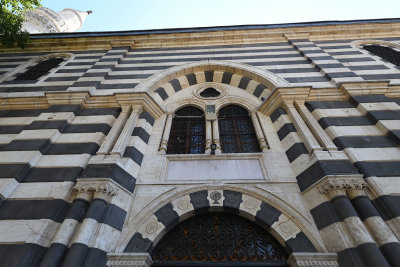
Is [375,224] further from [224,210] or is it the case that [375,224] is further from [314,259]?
[224,210]

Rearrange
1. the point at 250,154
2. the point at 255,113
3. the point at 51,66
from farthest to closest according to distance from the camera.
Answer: the point at 51,66, the point at 255,113, the point at 250,154

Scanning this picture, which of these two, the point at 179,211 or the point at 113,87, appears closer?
the point at 179,211

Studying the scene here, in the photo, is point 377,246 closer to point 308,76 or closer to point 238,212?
point 238,212

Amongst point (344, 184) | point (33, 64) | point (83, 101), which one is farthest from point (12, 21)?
point (344, 184)

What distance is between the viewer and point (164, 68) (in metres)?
7.33

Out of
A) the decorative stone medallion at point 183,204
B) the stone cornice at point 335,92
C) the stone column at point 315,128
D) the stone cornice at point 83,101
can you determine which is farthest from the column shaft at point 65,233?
the stone cornice at point 335,92

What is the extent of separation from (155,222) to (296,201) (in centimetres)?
245

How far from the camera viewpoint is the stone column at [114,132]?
4254 mm

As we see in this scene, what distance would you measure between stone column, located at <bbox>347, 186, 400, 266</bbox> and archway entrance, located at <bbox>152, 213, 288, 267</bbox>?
1.25 m

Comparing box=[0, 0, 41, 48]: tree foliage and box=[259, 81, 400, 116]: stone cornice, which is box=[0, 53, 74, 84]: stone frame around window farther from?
box=[259, 81, 400, 116]: stone cornice

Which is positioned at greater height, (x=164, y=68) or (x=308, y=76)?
(x=164, y=68)

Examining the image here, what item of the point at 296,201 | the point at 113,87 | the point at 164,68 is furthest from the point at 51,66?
the point at 296,201

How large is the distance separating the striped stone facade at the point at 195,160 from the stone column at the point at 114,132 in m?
0.04

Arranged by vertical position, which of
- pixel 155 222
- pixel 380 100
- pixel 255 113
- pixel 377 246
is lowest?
pixel 377 246
